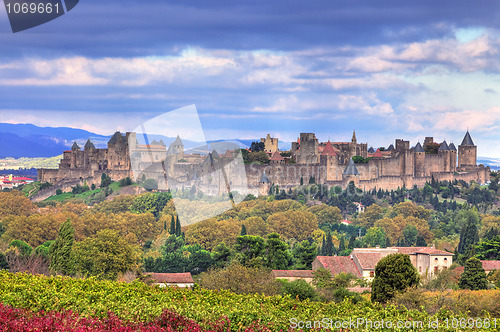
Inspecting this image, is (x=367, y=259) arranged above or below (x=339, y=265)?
above

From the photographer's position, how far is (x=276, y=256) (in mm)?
40562

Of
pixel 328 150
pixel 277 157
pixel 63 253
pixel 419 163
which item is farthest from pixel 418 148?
pixel 63 253

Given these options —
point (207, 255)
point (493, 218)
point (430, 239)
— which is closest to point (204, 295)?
point (207, 255)

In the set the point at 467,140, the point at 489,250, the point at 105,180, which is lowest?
the point at 489,250

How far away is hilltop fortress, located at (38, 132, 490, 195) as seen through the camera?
67.3 meters

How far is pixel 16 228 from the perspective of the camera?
53.6 metres

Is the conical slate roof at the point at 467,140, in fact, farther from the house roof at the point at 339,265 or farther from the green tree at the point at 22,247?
the green tree at the point at 22,247

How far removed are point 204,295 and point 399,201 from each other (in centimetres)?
5417

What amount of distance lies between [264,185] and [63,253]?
117 ft

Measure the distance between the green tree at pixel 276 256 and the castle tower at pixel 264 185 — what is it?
83.6 ft

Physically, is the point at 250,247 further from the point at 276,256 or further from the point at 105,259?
the point at 105,259

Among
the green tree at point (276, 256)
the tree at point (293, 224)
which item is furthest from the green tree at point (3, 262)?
the tree at point (293, 224)

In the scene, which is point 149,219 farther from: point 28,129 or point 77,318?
point 28,129

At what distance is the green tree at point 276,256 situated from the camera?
1569 inches
